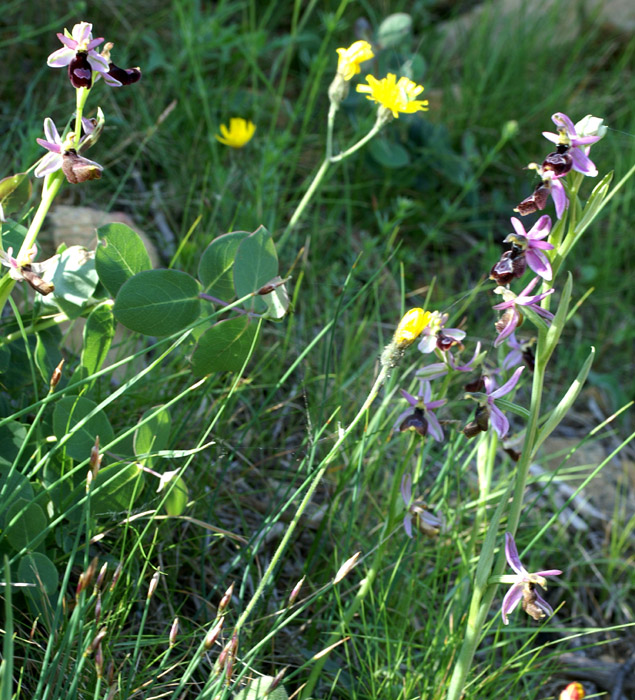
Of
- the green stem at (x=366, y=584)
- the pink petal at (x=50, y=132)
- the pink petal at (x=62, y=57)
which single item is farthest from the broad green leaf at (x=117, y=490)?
the pink petal at (x=62, y=57)

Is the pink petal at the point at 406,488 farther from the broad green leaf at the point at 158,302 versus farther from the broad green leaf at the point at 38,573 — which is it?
the broad green leaf at the point at 38,573

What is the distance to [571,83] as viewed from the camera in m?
2.95

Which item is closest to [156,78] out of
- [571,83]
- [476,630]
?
[571,83]

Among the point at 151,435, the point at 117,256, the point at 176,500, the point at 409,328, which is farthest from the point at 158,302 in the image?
the point at 409,328

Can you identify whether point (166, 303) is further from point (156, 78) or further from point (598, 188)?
point (156, 78)

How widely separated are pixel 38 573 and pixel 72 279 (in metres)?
0.44

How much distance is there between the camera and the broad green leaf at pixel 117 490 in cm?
115

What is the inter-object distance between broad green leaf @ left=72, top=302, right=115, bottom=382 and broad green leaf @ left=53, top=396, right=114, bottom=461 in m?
0.09

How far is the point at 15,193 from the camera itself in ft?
3.93

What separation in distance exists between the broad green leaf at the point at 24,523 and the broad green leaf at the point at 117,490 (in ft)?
0.28

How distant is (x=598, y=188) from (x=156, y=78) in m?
1.98

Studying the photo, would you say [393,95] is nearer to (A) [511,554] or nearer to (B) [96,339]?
(B) [96,339]

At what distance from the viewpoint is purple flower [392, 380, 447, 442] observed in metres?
1.13

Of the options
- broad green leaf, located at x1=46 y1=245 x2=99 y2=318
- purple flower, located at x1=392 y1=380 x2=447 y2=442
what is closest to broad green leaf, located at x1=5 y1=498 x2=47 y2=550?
broad green leaf, located at x1=46 y1=245 x2=99 y2=318
